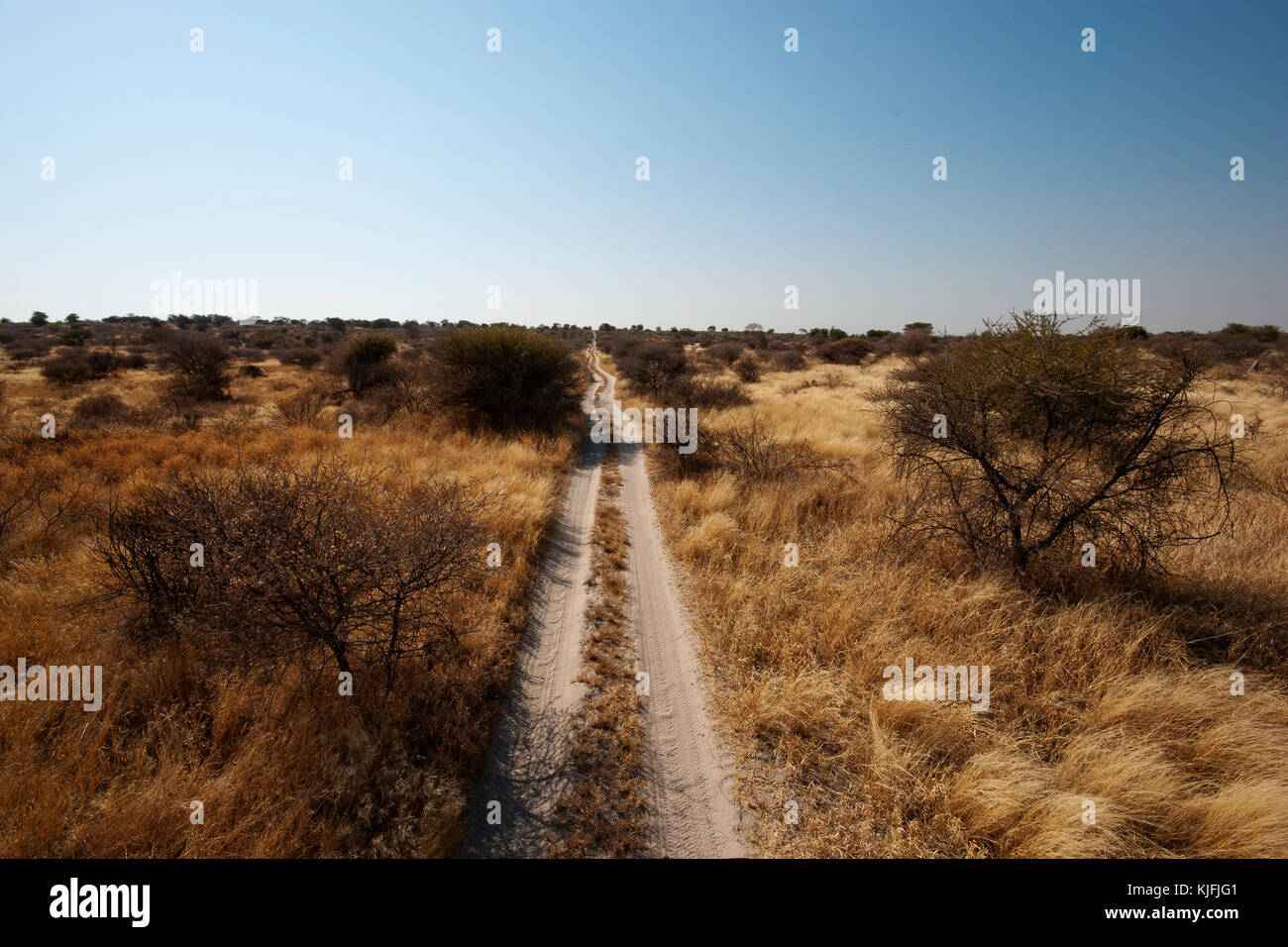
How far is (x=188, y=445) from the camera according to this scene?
10.1 metres

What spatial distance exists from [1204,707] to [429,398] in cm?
1822

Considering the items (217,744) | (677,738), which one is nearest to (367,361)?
(217,744)

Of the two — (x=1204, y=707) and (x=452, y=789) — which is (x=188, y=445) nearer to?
(x=452, y=789)

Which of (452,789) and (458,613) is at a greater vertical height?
(458,613)

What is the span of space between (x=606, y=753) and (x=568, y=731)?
43 cm

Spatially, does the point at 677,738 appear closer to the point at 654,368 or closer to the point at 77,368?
the point at 654,368

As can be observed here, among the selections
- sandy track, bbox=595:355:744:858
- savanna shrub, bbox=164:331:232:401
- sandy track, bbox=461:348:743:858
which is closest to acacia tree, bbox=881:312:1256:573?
sandy track, bbox=595:355:744:858

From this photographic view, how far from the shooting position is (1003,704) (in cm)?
389
